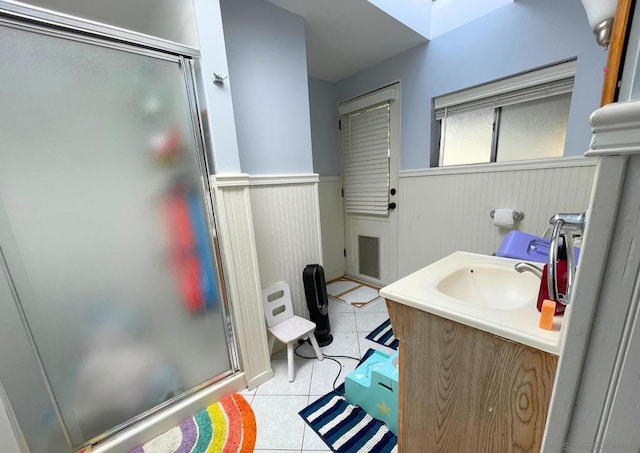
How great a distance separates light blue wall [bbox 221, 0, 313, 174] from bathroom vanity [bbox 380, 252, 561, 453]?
48.1 inches

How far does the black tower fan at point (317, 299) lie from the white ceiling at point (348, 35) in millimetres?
1766

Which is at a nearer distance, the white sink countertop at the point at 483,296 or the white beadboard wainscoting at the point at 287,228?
the white sink countertop at the point at 483,296

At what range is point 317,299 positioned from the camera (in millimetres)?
1802

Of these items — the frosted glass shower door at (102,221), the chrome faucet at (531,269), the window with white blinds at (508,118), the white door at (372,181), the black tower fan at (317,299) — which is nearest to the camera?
the chrome faucet at (531,269)

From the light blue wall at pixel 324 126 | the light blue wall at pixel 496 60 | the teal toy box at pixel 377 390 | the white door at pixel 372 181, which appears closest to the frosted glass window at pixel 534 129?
the light blue wall at pixel 496 60

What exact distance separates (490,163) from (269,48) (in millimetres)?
1766

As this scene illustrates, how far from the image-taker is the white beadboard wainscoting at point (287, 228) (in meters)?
1.64

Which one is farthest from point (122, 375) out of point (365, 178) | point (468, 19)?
point (468, 19)

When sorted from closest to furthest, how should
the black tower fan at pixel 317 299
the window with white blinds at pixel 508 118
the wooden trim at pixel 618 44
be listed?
1. the wooden trim at pixel 618 44
2. the window with white blinds at pixel 508 118
3. the black tower fan at pixel 317 299

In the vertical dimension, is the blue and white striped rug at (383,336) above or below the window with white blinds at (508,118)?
below

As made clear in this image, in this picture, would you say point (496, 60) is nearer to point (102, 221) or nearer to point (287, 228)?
point (287, 228)

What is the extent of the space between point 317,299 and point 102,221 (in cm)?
134

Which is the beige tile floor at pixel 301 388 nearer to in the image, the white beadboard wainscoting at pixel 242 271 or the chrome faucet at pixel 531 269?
the white beadboard wainscoting at pixel 242 271

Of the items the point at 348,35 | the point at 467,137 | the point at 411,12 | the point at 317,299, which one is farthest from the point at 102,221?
the point at 467,137
